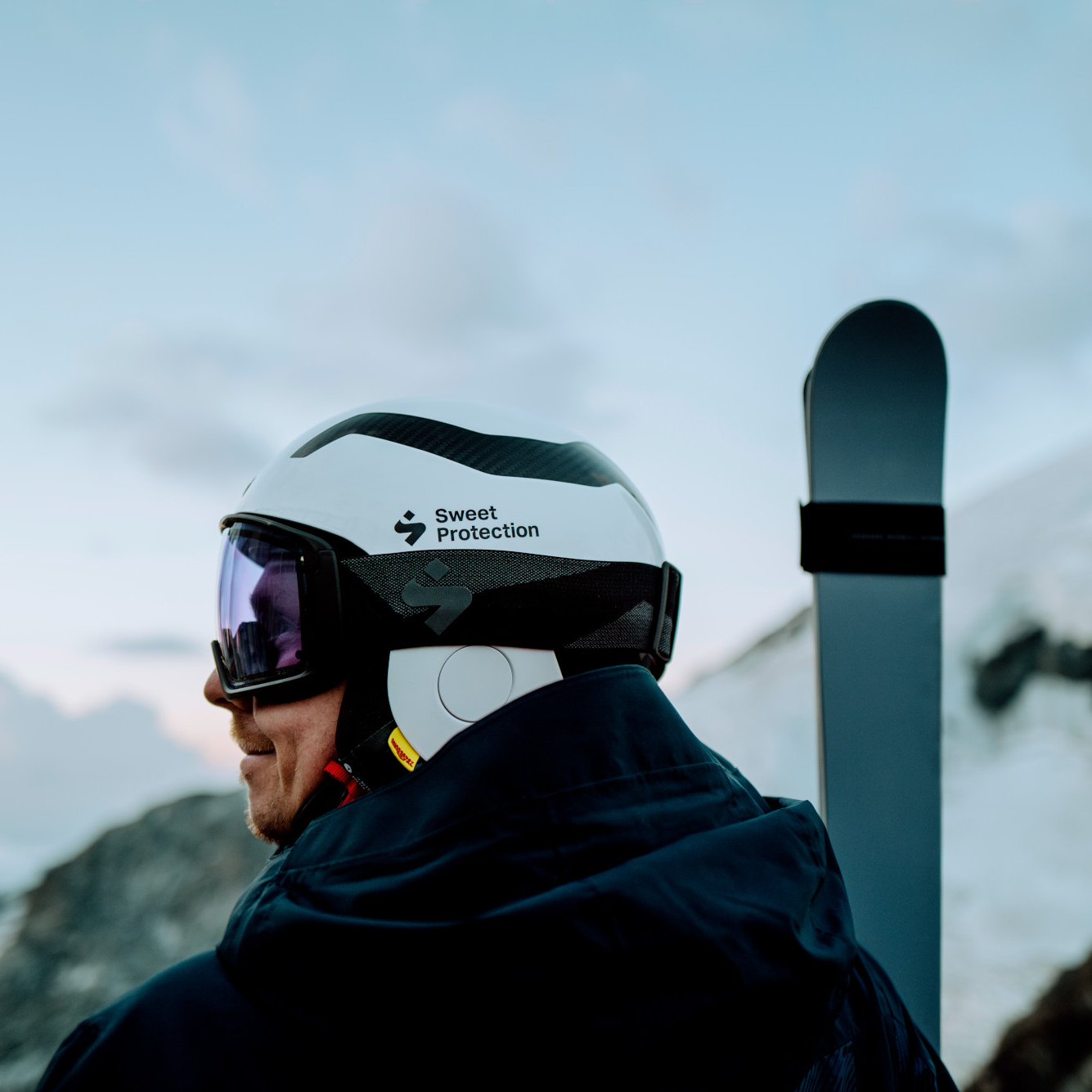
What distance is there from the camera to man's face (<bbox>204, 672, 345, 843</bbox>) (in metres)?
1.51

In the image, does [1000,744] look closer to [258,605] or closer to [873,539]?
[873,539]

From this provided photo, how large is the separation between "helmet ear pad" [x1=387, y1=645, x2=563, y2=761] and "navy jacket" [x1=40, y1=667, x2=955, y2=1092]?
1.18ft

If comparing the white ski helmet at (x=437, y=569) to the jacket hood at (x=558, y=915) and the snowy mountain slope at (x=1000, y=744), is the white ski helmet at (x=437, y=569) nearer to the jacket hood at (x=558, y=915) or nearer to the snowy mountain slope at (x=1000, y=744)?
the jacket hood at (x=558, y=915)

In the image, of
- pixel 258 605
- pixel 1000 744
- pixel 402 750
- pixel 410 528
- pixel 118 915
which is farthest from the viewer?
pixel 118 915

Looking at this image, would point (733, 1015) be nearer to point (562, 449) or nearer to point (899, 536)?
point (562, 449)

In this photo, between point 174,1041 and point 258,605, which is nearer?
point 174,1041

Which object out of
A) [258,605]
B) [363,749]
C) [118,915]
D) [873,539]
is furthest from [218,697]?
[118,915]

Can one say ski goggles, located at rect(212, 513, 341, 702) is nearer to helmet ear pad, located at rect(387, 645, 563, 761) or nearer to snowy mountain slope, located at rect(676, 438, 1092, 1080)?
helmet ear pad, located at rect(387, 645, 563, 761)

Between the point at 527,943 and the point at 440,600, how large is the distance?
28.0 inches

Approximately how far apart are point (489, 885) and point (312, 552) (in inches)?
32.1

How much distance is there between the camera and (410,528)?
60.5 inches

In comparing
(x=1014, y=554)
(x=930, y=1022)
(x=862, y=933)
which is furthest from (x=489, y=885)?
(x=1014, y=554)

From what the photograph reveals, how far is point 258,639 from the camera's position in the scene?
162cm

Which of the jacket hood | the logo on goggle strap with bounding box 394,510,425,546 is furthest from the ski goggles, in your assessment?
the jacket hood
